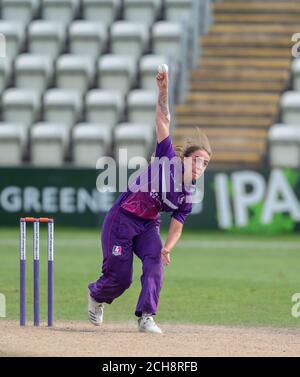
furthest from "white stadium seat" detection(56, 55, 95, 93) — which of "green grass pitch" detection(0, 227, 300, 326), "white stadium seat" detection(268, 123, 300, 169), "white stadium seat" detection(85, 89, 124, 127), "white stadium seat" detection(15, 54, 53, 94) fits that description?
"white stadium seat" detection(268, 123, 300, 169)

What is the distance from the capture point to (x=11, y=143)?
71.8ft

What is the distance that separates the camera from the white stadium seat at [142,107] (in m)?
22.4

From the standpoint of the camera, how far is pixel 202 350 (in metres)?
8.96

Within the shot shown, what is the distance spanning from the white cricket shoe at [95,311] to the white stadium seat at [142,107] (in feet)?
40.0

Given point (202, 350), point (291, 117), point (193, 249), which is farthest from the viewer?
point (291, 117)

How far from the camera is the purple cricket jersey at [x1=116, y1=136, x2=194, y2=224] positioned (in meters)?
9.75

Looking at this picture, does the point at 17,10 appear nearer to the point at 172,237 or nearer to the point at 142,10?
the point at 142,10

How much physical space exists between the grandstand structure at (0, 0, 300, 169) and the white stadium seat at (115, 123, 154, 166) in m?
0.02

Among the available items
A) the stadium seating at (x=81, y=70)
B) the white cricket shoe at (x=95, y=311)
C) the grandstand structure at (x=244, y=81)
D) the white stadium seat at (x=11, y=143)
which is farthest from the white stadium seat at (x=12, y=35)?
the white cricket shoe at (x=95, y=311)

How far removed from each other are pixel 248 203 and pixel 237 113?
9.80ft

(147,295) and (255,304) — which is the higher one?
(147,295)

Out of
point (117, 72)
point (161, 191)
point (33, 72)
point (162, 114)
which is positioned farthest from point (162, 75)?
point (33, 72)

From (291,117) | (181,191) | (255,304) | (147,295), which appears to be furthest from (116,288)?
(291,117)
